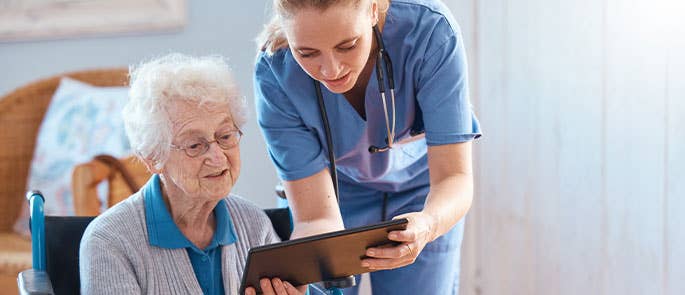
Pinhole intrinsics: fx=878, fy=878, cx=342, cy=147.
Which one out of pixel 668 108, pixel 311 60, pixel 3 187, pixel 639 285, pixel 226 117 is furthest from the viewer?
pixel 3 187

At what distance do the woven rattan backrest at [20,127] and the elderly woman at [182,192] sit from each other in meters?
1.45

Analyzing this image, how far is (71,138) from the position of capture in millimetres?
3016

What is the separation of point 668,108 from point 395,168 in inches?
31.2

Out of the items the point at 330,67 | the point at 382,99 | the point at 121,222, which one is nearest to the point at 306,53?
the point at 330,67

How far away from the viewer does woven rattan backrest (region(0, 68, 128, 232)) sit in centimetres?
308

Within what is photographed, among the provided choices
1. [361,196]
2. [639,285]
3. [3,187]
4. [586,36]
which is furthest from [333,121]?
[3,187]

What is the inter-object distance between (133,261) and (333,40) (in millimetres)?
562

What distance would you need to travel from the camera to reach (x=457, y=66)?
1.61 meters

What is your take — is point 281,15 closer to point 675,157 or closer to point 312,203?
point 312,203

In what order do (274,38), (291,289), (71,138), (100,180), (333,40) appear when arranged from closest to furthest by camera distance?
(333,40), (291,289), (274,38), (100,180), (71,138)

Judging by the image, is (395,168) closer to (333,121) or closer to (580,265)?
(333,121)

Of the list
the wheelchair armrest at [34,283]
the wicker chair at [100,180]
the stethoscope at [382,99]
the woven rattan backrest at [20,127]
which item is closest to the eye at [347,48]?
the stethoscope at [382,99]

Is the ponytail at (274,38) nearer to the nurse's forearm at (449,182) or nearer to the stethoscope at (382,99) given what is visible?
the stethoscope at (382,99)

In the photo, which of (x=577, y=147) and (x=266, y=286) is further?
(x=577, y=147)
